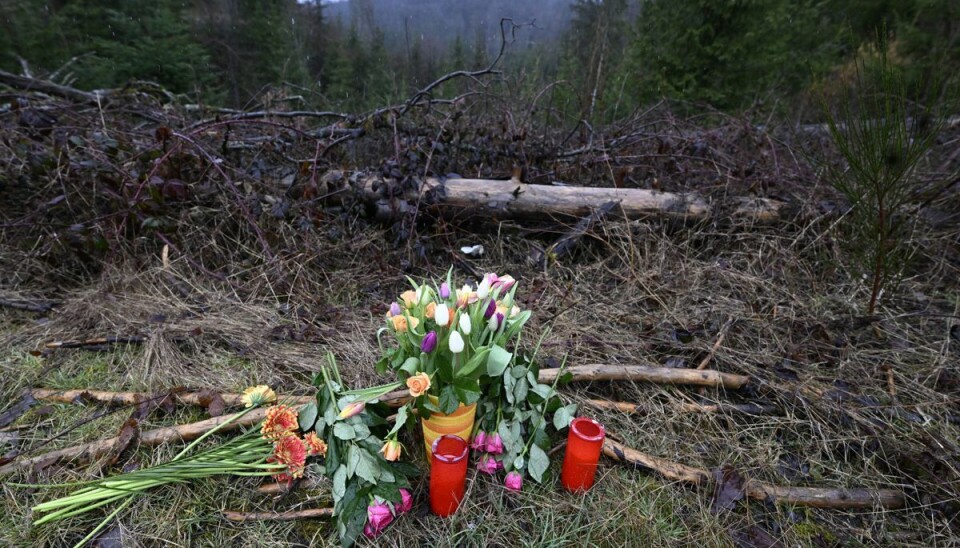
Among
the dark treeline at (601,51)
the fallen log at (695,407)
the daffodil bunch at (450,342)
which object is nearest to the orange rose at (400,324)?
the daffodil bunch at (450,342)

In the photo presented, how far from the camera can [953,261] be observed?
9.61ft

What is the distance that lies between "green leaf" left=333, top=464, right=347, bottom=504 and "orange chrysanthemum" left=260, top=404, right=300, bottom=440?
206 millimetres

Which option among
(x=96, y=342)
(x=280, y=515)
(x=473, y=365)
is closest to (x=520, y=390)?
(x=473, y=365)

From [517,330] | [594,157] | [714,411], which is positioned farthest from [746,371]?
[594,157]

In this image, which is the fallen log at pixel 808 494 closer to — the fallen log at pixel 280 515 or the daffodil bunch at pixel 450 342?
the daffodil bunch at pixel 450 342

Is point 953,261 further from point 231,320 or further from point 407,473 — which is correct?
point 231,320

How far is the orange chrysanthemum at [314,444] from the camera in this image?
4.62 ft

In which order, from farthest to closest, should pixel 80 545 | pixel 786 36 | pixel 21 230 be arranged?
pixel 786 36 < pixel 21 230 < pixel 80 545

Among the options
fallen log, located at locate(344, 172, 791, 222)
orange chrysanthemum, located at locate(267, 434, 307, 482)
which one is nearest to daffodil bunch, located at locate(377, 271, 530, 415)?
orange chrysanthemum, located at locate(267, 434, 307, 482)

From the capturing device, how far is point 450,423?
1.42m

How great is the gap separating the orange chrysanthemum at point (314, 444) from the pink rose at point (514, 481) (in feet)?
1.97

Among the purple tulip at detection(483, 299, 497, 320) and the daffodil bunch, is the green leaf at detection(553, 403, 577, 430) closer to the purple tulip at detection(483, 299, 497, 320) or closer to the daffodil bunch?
the daffodil bunch

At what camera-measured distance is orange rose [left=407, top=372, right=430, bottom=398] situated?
4.16ft

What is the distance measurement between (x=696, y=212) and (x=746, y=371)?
4.72 ft
